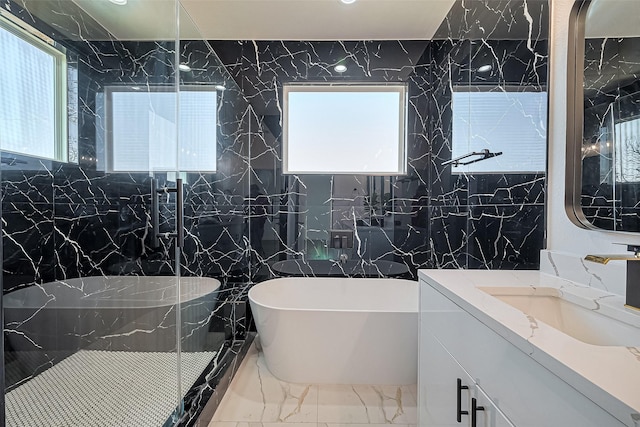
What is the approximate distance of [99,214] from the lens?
5.50 ft

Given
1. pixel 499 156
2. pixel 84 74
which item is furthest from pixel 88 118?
pixel 499 156

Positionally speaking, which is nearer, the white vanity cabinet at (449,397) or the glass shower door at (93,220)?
the white vanity cabinet at (449,397)

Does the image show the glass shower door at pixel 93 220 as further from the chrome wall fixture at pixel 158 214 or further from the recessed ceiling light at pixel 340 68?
the recessed ceiling light at pixel 340 68

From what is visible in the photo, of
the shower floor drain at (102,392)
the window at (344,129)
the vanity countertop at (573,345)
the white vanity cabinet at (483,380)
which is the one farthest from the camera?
the window at (344,129)

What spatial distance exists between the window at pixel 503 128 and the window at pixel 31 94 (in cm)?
231

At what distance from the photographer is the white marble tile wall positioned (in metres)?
1.68

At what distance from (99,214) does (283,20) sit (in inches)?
75.6

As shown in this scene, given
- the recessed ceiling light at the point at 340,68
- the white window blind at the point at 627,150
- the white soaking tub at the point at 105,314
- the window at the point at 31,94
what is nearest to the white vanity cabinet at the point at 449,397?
the white window blind at the point at 627,150

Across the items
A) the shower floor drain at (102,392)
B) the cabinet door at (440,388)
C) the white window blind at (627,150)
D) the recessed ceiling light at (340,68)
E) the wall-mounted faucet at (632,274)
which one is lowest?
the shower floor drain at (102,392)

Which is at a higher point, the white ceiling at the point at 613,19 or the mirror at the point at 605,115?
the white ceiling at the point at 613,19

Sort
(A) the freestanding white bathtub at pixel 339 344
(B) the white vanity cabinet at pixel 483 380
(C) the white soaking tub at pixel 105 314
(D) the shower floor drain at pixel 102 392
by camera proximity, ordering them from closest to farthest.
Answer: (B) the white vanity cabinet at pixel 483 380
(D) the shower floor drain at pixel 102 392
(C) the white soaking tub at pixel 105 314
(A) the freestanding white bathtub at pixel 339 344

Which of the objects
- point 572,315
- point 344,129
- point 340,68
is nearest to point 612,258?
point 572,315

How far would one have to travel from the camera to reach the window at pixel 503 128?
1.42 meters

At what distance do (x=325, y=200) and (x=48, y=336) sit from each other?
78.1 inches
